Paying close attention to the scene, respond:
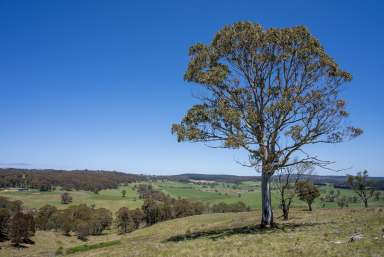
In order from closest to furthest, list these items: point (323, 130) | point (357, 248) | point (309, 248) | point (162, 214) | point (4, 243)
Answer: point (357, 248) → point (309, 248) → point (323, 130) → point (4, 243) → point (162, 214)

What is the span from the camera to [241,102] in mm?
26625

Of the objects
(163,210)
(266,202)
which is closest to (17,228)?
(163,210)

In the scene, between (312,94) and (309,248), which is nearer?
(309,248)

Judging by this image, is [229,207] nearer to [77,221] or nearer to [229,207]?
[229,207]

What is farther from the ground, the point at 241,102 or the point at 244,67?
the point at 244,67

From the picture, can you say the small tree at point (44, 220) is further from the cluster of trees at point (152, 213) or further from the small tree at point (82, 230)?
the cluster of trees at point (152, 213)

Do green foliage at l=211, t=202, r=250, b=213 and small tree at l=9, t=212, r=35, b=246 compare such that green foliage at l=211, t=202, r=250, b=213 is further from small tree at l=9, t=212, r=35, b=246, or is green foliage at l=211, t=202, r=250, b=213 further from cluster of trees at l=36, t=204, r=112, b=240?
small tree at l=9, t=212, r=35, b=246

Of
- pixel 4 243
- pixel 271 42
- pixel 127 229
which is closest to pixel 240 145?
pixel 271 42

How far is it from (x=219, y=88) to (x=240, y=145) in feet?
19.3

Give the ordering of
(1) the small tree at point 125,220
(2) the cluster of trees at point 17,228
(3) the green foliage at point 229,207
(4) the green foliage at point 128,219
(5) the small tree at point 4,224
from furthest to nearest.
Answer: (3) the green foliage at point 229,207 < (4) the green foliage at point 128,219 < (1) the small tree at point 125,220 < (5) the small tree at point 4,224 < (2) the cluster of trees at point 17,228

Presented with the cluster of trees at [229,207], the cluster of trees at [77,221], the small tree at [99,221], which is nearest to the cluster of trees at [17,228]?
the cluster of trees at [77,221]

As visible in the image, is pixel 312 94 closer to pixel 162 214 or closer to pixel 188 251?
pixel 188 251

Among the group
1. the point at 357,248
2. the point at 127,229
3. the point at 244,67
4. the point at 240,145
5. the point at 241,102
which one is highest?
the point at 244,67

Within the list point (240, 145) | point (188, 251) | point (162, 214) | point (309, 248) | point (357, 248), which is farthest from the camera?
point (162, 214)
